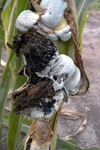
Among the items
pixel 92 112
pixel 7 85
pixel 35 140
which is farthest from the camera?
pixel 92 112

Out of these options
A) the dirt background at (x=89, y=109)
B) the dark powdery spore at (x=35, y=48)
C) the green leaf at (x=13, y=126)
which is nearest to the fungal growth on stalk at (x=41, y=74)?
the dark powdery spore at (x=35, y=48)

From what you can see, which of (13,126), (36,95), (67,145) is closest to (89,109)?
(67,145)

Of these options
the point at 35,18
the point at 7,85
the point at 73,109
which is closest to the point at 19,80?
the point at 7,85

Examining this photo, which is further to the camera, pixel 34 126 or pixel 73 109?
pixel 73 109

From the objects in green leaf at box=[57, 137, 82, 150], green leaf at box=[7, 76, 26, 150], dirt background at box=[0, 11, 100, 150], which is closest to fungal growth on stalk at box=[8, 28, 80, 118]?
green leaf at box=[7, 76, 26, 150]

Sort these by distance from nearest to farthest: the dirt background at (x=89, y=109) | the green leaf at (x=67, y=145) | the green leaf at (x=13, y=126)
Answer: the green leaf at (x=13, y=126), the green leaf at (x=67, y=145), the dirt background at (x=89, y=109)

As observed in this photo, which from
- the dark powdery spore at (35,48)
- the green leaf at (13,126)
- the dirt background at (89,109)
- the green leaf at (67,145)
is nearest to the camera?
the dark powdery spore at (35,48)

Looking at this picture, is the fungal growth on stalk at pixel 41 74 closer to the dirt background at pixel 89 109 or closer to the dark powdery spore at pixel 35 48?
the dark powdery spore at pixel 35 48

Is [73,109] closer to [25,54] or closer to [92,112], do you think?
[92,112]

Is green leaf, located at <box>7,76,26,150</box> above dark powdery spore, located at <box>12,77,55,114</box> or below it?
below

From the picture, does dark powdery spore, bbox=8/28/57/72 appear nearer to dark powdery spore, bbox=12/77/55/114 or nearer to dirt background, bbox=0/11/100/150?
dark powdery spore, bbox=12/77/55/114

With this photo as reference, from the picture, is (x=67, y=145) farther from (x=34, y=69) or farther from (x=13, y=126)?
(x=34, y=69)
